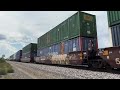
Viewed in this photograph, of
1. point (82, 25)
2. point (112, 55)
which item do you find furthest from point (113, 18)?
point (82, 25)

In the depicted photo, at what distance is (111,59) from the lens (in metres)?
12.1

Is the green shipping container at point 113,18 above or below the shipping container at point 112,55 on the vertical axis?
above

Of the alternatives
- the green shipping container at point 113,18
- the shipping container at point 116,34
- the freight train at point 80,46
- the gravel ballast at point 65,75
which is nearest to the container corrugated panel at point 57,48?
the freight train at point 80,46

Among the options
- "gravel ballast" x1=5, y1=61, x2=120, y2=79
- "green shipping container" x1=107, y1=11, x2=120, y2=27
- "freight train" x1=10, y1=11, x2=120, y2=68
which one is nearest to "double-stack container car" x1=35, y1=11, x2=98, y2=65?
"freight train" x1=10, y1=11, x2=120, y2=68

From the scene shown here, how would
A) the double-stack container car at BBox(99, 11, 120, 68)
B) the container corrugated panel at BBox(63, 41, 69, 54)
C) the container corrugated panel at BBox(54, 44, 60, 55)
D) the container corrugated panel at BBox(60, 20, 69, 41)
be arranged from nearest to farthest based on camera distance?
1. the double-stack container car at BBox(99, 11, 120, 68)
2. the container corrugated panel at BBox(63, 41, 69, 54)
3. the container corrugated panel at BBox(60, 20, 69, 41)
4. the container corrugated panel at BBox(54, 44, 60, 55)

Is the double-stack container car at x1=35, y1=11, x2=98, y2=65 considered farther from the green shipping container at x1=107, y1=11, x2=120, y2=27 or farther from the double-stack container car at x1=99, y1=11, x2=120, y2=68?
the green shipping container at x1=107, y1=11, x2=120, y2=27

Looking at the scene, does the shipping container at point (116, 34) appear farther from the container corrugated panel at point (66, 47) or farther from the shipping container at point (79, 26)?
the container corrugated panel at point (66, 47)

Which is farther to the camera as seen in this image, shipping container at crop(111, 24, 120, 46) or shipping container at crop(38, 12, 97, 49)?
shipping container at crop(38, 12, 97, 49)

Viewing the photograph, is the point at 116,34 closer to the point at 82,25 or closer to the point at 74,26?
the point at 82,25

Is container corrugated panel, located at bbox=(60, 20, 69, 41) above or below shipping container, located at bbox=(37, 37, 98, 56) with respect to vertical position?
above
